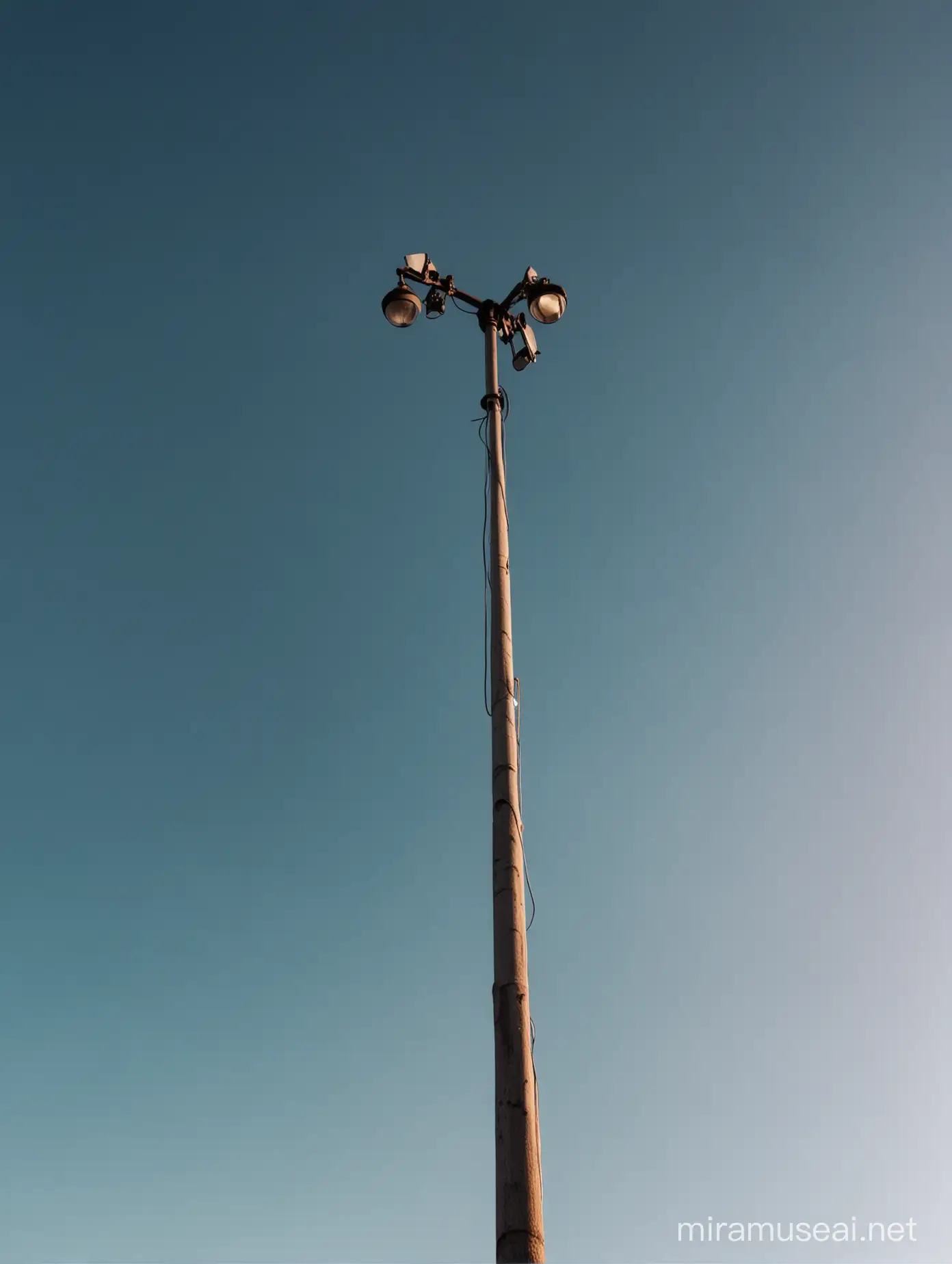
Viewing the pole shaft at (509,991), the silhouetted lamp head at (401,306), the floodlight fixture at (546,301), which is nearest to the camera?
the pole shaft at (509,991)

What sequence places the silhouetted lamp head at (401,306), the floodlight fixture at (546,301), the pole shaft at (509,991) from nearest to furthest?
1. the pole shaft at (509,991)
2. the silhouetted lamp head at (401,306)
3. the floodlight fixture at (546,301)

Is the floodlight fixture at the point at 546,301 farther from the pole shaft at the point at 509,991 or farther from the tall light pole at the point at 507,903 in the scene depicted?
the pole shaft at the point at 509,991

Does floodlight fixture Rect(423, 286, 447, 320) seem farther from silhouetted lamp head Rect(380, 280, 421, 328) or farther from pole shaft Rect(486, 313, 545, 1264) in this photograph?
pole shaft Rect(486, 313, 545, 1264)

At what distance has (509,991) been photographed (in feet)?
16.0

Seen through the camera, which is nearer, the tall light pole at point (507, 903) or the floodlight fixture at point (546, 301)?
the tall light pole at point (507, 903)

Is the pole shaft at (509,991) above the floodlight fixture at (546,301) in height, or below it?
below

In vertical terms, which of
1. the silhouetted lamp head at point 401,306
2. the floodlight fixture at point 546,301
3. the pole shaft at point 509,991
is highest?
the floodlight fixture at point 546,301

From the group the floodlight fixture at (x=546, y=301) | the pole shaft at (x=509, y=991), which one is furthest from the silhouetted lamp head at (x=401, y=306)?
the pole shaft at (x=509, y=991)

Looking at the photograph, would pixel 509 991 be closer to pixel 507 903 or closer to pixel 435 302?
pixel 507 903

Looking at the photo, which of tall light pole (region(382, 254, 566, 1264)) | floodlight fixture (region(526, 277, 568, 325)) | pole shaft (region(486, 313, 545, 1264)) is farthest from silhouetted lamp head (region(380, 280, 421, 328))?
pole shaft (region(486, 313, 545, 1264))

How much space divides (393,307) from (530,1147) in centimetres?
686

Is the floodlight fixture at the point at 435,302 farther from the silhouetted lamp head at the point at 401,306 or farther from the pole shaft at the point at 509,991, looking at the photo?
the pole shaft at the point at 509,991

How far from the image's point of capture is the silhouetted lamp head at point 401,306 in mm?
8312

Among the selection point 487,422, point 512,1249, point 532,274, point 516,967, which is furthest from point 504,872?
point 532,274
